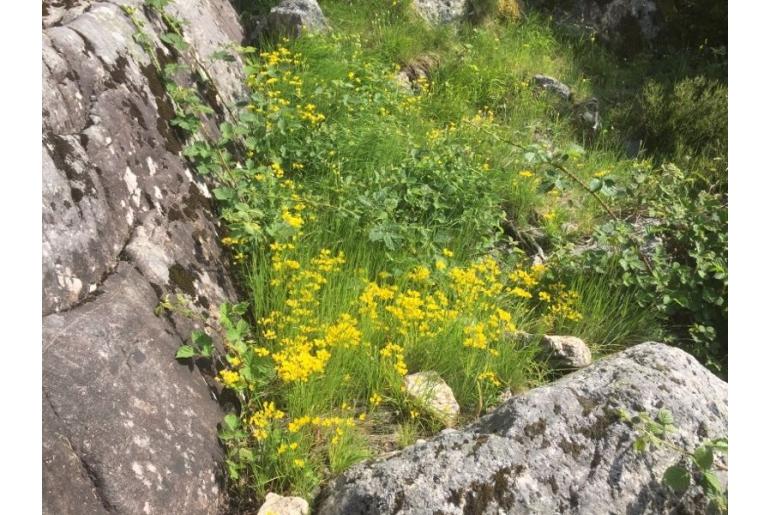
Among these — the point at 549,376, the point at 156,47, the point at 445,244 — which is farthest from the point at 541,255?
the point at 156,47

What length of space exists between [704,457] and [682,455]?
14 centimetres

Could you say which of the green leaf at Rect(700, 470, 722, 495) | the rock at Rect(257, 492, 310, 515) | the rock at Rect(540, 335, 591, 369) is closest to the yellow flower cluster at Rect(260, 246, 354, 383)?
the rock at Rect(257, 492, 310, 515)

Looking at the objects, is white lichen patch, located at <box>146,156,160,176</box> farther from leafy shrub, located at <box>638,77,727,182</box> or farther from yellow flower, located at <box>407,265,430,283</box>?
leafy shrub, located at <box>638,77,727,182</box>

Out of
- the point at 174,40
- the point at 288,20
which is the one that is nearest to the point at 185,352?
the point at 174,40

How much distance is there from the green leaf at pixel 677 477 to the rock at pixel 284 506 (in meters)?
1.42

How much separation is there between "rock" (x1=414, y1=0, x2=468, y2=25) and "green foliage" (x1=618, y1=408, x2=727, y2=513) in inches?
258

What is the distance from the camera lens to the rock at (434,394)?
3.41m

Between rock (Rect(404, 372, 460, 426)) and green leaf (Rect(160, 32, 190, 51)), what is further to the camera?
green leaf (Rect(160, 32, 190, 51))

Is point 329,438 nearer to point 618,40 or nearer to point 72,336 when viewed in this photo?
point 72,336

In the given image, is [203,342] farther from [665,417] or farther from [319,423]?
[665,417]

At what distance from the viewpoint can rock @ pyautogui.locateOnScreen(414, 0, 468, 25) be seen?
812 cm

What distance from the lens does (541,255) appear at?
505 centimetres

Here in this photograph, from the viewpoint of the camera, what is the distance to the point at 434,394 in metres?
3.48

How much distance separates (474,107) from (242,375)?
4760 mm
